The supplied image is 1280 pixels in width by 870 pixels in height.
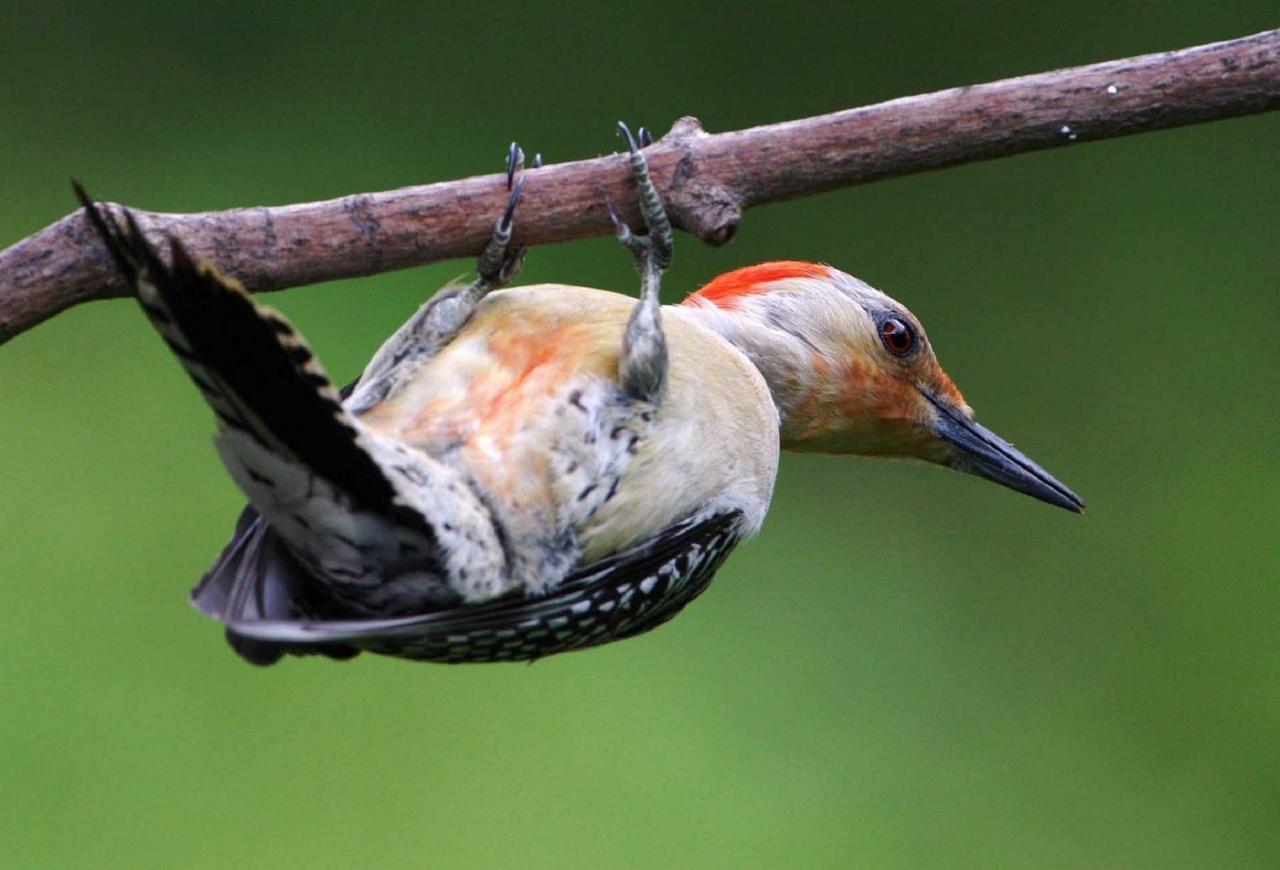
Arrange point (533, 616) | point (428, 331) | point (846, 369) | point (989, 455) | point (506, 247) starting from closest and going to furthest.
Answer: point (533, 616), point (506, 247), point (428, 331), point (846, 369), point (989, 455)

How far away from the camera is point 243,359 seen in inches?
71.7

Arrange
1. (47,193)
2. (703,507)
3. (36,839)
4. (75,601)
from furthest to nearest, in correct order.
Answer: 1. (47,193)
2. (75,601)
3. (36,839)
4. (703,507)

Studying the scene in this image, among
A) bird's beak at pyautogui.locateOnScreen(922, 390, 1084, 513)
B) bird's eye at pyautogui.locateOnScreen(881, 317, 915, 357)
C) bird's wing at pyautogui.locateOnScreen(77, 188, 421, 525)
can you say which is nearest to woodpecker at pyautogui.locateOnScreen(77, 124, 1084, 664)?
bird's wing at pyautogui.locateOnScreen(77, 188, 421, 525)

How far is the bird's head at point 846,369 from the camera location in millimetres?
2953

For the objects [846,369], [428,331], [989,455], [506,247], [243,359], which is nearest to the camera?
[243,359]

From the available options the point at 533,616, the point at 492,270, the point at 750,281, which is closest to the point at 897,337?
the point at 750,281

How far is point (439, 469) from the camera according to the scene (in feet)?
7.39

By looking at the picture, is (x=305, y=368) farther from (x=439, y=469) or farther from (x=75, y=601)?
(x=75, y=601)

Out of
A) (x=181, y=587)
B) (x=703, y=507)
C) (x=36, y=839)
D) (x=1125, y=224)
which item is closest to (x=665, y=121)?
(x=1125, y=224)

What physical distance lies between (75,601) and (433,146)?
148 centimetres

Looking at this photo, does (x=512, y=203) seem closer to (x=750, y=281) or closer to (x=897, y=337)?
(x=750, y=281)

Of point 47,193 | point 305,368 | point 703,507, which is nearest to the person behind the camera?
point 305,368

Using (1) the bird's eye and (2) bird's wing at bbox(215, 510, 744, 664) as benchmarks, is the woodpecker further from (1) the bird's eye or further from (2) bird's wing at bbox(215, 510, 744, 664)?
(1) the bird's eye

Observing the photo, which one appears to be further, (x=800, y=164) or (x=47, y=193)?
(x=47, y=193)
